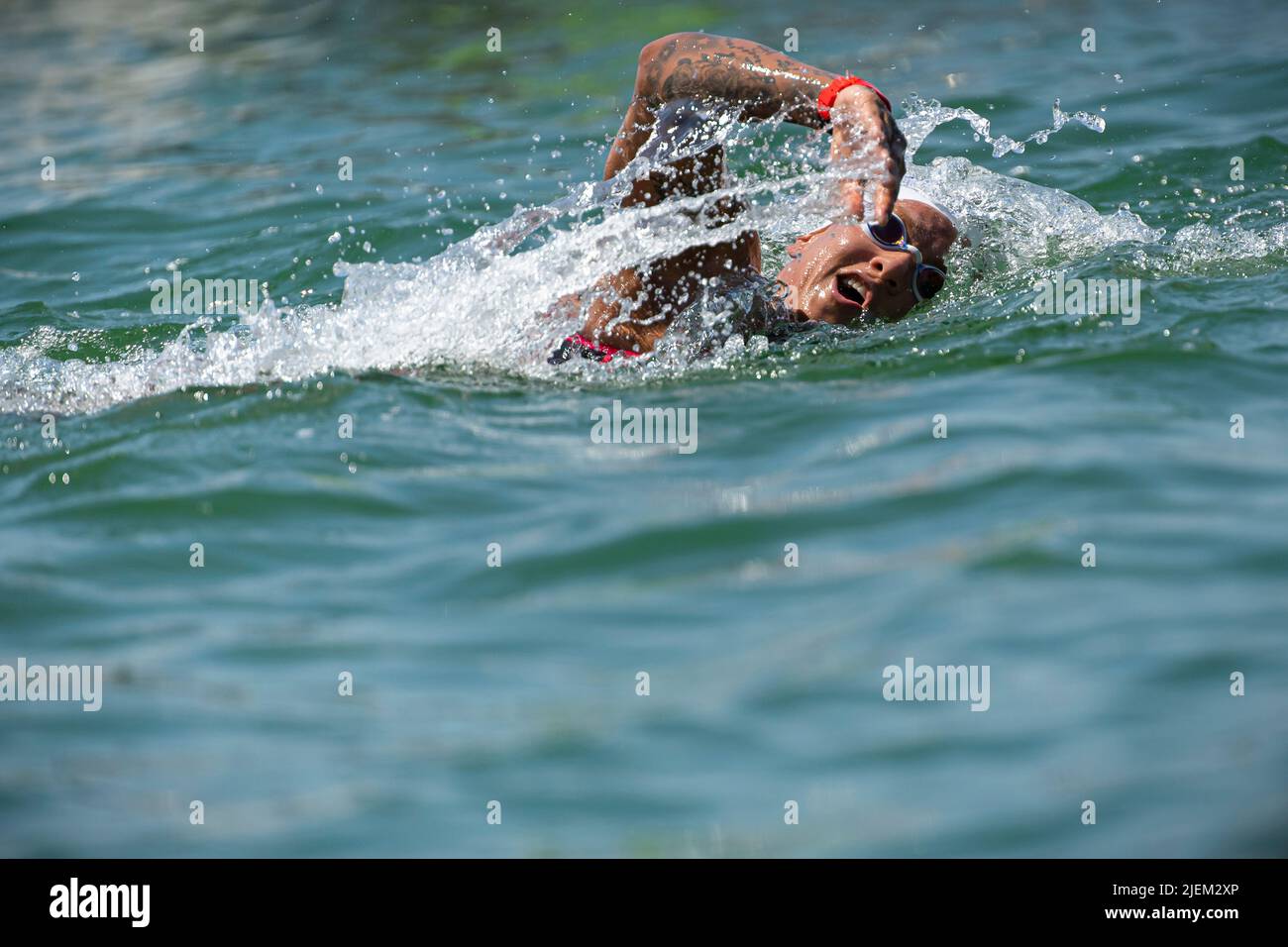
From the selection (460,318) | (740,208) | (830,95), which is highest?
(830,95)

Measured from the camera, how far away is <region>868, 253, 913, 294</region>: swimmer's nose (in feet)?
20.2

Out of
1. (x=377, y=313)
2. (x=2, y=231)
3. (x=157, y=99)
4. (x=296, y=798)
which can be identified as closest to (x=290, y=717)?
(x=296, y=798)

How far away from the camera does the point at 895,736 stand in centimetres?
341

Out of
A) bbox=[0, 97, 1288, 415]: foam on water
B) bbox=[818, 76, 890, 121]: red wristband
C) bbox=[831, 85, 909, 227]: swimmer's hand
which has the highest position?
bbox=[818, 76, 890, 121]: red wristband

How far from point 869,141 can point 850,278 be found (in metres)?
1.21

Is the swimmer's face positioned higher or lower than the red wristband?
lower

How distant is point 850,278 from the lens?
6207 millimetres

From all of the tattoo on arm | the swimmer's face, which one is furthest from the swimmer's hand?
the swimmer's face

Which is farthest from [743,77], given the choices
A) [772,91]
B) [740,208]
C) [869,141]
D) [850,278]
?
[850,278]

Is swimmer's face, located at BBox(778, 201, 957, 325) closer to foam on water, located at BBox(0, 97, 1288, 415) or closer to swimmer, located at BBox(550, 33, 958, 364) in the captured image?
swimmer, located at BBox(550, 33, 958, 364)

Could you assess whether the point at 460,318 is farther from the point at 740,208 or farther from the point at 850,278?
the point at 850,278

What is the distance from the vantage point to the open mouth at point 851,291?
243 inches

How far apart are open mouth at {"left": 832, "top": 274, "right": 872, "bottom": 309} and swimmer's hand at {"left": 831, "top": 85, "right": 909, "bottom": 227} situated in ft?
2.90

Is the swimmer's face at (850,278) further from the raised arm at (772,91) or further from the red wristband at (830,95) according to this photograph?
the red wristband at (830,95)
